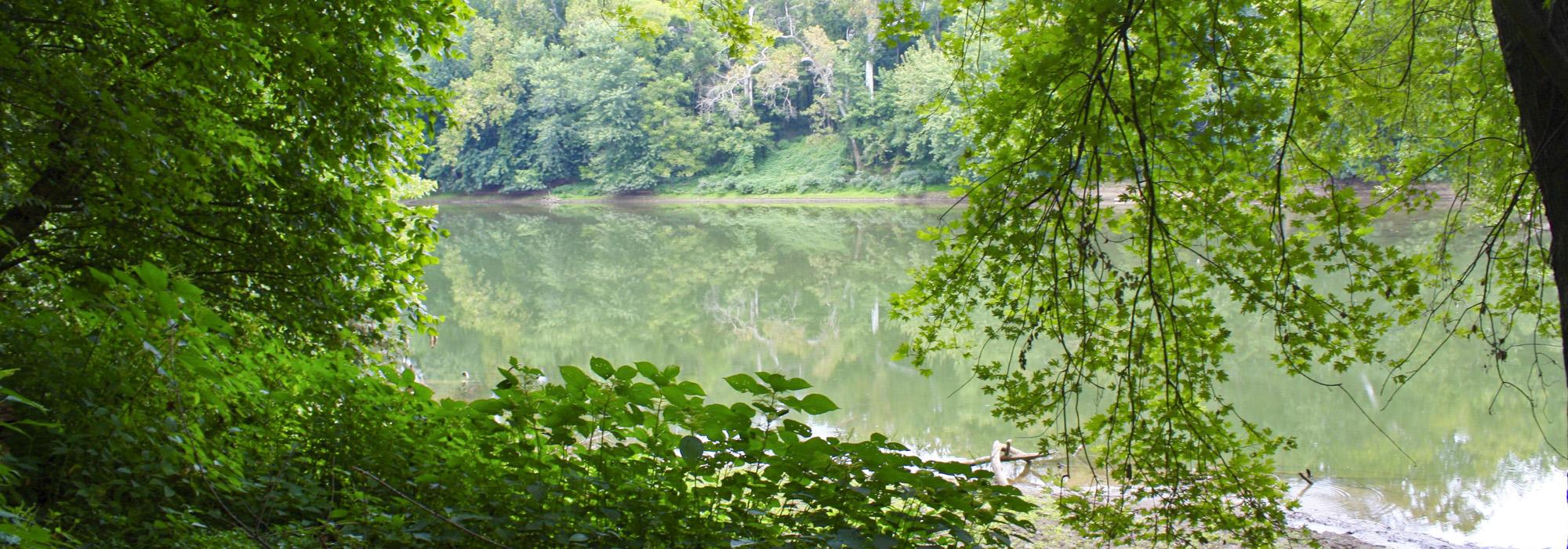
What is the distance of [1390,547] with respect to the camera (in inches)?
239

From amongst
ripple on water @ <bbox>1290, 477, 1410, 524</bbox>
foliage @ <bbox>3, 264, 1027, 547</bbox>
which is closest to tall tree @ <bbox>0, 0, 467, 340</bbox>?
foliage @ <bbox>3, 264, 1027, 547</bbox>

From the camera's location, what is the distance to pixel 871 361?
12133 millimetres

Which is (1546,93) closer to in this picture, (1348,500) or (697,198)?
(1348,500)

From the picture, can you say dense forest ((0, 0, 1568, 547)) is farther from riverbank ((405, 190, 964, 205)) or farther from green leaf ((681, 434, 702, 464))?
riverbank ((405, 190, 964, 205))

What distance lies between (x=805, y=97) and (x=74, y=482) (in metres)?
42.3

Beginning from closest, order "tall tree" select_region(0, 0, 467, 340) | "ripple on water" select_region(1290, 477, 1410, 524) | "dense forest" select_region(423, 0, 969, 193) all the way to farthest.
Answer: "tall tree" select_region(0, 0, 467, 340) → "ripple on water" select_region(1290, 477, 1410, 524) → "dense forest" select_region(423, 0, 969, 193)

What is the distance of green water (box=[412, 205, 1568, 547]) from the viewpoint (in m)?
7.53

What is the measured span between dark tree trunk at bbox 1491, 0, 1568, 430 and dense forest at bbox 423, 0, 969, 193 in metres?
33.6

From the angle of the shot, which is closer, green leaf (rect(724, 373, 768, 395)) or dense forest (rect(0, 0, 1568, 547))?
green leaf (rect(724, 373, 768, 395))

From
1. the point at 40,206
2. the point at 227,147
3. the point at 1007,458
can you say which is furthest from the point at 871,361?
the point at 40,206

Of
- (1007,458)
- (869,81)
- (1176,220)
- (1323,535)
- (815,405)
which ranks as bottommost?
(1323,535)

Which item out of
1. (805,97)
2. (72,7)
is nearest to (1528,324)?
(72,7)

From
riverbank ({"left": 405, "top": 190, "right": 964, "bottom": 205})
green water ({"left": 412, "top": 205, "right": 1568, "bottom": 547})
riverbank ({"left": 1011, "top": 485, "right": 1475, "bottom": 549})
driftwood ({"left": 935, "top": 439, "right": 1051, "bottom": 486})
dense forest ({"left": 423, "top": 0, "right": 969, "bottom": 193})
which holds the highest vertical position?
dense forest ({"left": 423, "top": 0, "right": 969, "bottom": 193})

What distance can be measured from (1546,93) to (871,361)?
32.4 ft
